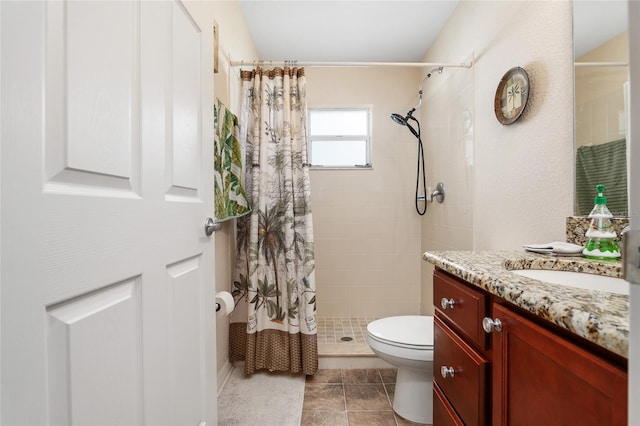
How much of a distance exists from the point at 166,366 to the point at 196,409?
0.28 metres

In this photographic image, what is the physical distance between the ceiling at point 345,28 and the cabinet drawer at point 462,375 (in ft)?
6.69

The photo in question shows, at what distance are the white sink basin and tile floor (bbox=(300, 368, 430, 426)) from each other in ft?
3.45

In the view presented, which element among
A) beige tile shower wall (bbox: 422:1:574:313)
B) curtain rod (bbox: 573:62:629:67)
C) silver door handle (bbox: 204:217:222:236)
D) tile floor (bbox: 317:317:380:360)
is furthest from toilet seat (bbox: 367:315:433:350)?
curtain rod (bbox: 573:62:629:67)

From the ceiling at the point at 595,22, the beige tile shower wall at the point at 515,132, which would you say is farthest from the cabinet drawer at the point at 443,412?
the ceiling at the point at 595,22

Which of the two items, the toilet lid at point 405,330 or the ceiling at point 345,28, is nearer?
the toilet lid at point 405,330

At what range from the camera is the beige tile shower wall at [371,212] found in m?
2.79

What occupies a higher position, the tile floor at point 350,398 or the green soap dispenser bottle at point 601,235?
the green soap dispenser bottle at point 601,235

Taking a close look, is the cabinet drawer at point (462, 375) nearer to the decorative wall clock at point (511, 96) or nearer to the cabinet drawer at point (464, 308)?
the cabinet drawer at point (464, 308)

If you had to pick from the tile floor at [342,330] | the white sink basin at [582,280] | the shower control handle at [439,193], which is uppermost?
the shower control handle at [439,193]

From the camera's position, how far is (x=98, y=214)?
561mm

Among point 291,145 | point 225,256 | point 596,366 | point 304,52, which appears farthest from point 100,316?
point 304,52

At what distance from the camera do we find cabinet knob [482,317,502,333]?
0.74 m

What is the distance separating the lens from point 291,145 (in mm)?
1928

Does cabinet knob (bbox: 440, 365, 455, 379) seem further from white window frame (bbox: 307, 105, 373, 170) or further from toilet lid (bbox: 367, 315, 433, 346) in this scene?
white window frame (bbox: 307, 105, 373, 170)
